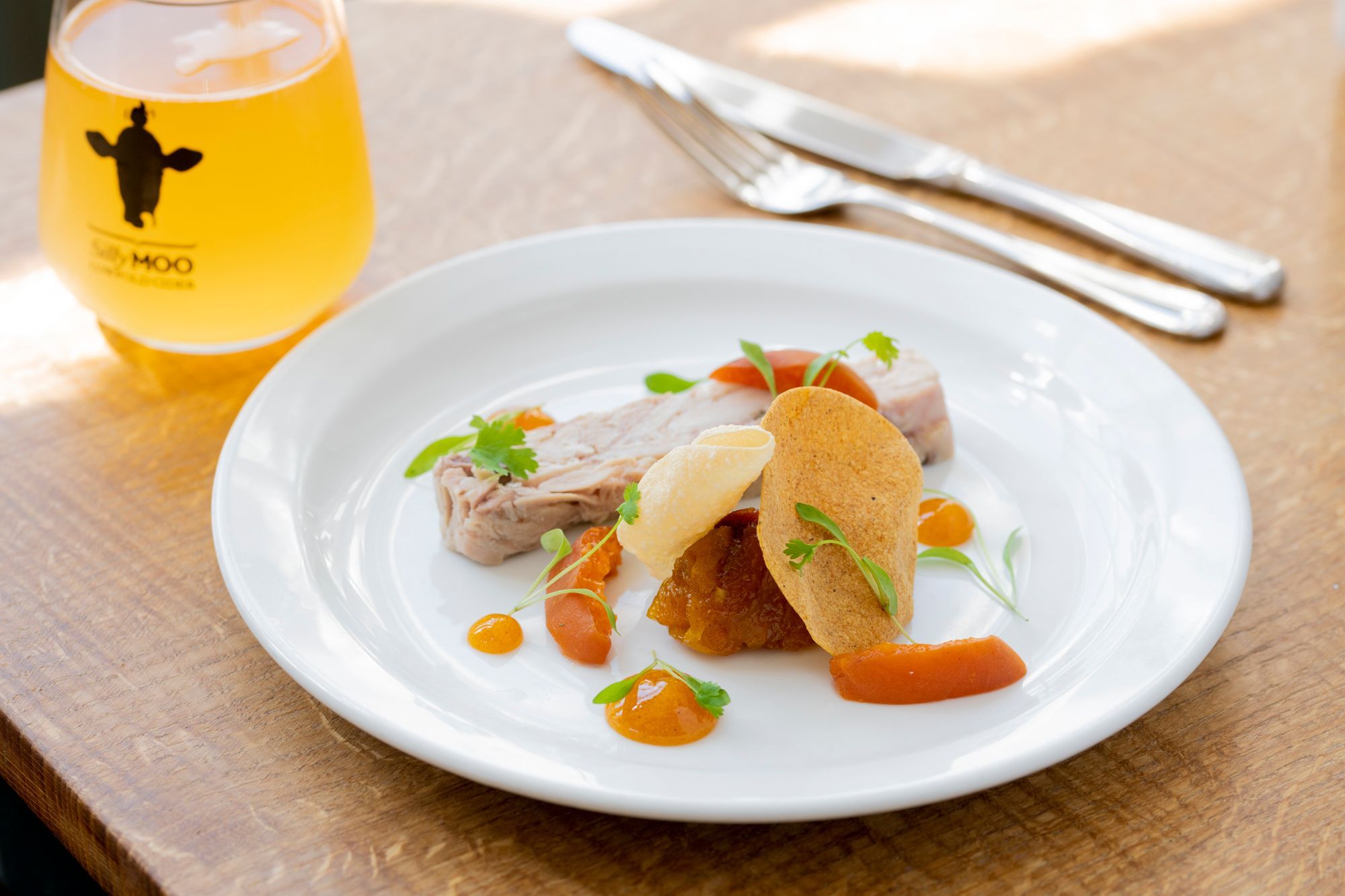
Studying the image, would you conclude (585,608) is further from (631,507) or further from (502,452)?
(502,452)

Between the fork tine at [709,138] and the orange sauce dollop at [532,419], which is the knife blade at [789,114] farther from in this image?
the orange sauce dollop at [532,419]

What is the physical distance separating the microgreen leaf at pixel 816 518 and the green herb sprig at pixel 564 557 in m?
0.16

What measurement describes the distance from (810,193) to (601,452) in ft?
2.65

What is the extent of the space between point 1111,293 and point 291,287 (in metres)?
1.17

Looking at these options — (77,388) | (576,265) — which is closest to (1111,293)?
(576,265)

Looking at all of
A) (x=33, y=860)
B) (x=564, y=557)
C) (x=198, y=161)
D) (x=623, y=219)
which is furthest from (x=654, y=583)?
(x=33, y=860)

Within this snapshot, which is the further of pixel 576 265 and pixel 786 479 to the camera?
pixel 576 265

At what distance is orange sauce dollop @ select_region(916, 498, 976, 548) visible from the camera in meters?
1.44

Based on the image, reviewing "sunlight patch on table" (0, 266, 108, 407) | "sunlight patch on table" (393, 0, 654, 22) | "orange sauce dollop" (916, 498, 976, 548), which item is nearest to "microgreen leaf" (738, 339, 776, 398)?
"orange sauce dollop" (916, 498, 976, 548)

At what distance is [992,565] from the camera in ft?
4.60

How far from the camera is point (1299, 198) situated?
2.15m

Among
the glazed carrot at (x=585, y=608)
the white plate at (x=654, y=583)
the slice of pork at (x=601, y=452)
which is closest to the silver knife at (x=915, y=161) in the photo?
the white plate at (x=654, y=583)

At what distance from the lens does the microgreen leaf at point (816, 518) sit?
1254 millimetres

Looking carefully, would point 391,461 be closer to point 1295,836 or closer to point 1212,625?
point 1212,625
